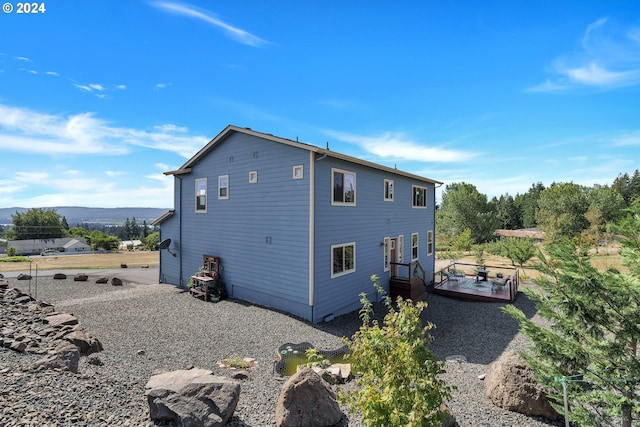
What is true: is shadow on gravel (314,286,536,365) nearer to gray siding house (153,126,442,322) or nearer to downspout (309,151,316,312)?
gray siding house (153,126,442,322)

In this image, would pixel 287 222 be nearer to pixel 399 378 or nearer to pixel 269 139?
pixel 269 139

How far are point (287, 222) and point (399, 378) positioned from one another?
7.91m

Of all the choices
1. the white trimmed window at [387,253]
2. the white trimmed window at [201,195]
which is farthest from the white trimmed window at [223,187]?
the white trimmed window at [387,253]

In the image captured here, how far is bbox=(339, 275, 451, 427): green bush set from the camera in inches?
→ 120

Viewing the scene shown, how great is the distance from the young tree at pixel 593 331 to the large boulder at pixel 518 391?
1.83ft

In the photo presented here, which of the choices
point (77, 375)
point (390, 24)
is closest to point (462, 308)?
point (390, 24)

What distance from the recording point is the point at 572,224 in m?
39.2

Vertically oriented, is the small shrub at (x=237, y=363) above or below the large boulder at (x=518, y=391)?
below

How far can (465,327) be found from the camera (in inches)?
411

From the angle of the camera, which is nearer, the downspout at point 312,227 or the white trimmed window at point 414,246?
the downspout at point 312,227

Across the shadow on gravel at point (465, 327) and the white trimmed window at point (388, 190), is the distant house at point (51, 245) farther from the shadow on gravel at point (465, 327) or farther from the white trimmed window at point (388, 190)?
the shadow on gravel at point (465, 327)

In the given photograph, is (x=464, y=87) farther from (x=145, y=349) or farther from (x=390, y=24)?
(x=145, y=349)

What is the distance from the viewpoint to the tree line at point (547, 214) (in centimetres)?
3771

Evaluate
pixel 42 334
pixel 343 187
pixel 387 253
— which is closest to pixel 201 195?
pixel 343 187
